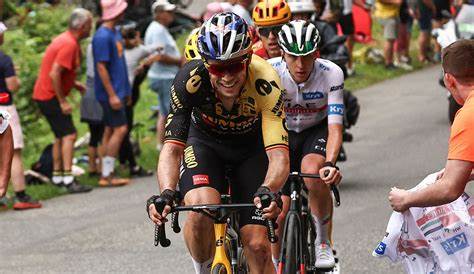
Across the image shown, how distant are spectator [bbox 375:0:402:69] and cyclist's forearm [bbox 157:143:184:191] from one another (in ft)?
48.4

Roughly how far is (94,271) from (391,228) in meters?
4.36

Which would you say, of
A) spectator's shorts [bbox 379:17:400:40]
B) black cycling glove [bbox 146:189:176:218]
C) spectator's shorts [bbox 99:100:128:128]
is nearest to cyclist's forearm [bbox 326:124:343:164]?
black cycling glove [bbox 146:189:176:218]

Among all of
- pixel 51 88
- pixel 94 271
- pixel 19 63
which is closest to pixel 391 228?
pixel 94 271

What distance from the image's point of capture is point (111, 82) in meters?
14.7

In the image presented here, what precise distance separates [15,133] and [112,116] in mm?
1737

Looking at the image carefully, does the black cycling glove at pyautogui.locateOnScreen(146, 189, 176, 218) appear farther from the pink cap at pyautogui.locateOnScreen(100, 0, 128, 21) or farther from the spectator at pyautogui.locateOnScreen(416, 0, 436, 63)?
the spectator at pyautogui.locateOnScreen(416, 0, 436, 63)

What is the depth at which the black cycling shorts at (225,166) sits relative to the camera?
26.5 feet

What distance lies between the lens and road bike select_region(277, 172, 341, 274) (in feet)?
27.7

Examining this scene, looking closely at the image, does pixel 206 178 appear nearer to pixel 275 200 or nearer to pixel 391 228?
pixel 275 200

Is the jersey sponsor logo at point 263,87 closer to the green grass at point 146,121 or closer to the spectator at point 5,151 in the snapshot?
the spectator at point 5,151

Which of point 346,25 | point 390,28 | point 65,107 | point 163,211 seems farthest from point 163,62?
point 163,211

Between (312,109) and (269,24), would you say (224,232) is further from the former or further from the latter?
(269,24)

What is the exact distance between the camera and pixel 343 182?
1453cm

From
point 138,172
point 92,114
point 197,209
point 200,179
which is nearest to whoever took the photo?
point 197,209
